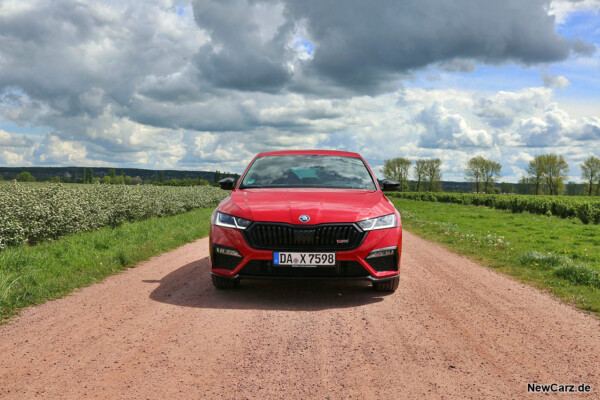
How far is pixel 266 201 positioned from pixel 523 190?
98334 mm

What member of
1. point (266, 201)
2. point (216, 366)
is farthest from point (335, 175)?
point (216, 366)

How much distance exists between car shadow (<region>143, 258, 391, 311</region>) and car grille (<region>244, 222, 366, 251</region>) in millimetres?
562

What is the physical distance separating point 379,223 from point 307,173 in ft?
5.20

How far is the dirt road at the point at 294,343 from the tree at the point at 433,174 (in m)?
106

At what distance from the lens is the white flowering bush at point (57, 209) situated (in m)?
9.62

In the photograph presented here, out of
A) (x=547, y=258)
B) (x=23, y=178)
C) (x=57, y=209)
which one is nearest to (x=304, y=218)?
(x=547, y=258)

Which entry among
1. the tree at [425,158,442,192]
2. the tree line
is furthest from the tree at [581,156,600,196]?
the tree at [425,158,442,192]

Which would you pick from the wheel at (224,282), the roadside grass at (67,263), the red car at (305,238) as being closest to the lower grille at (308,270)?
the red car at (305,238)

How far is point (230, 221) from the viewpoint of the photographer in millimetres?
5121

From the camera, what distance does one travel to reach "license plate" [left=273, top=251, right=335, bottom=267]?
4.86 m

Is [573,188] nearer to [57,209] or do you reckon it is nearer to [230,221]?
[57,209]

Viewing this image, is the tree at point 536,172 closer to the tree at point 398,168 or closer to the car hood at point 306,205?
the tree at point 398,168

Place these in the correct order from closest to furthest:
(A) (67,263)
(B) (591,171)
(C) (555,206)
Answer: (A) (67,263)
(C) (555,206)
(B) (591,171)

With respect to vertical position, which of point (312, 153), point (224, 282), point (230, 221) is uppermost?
point (312, 153)
